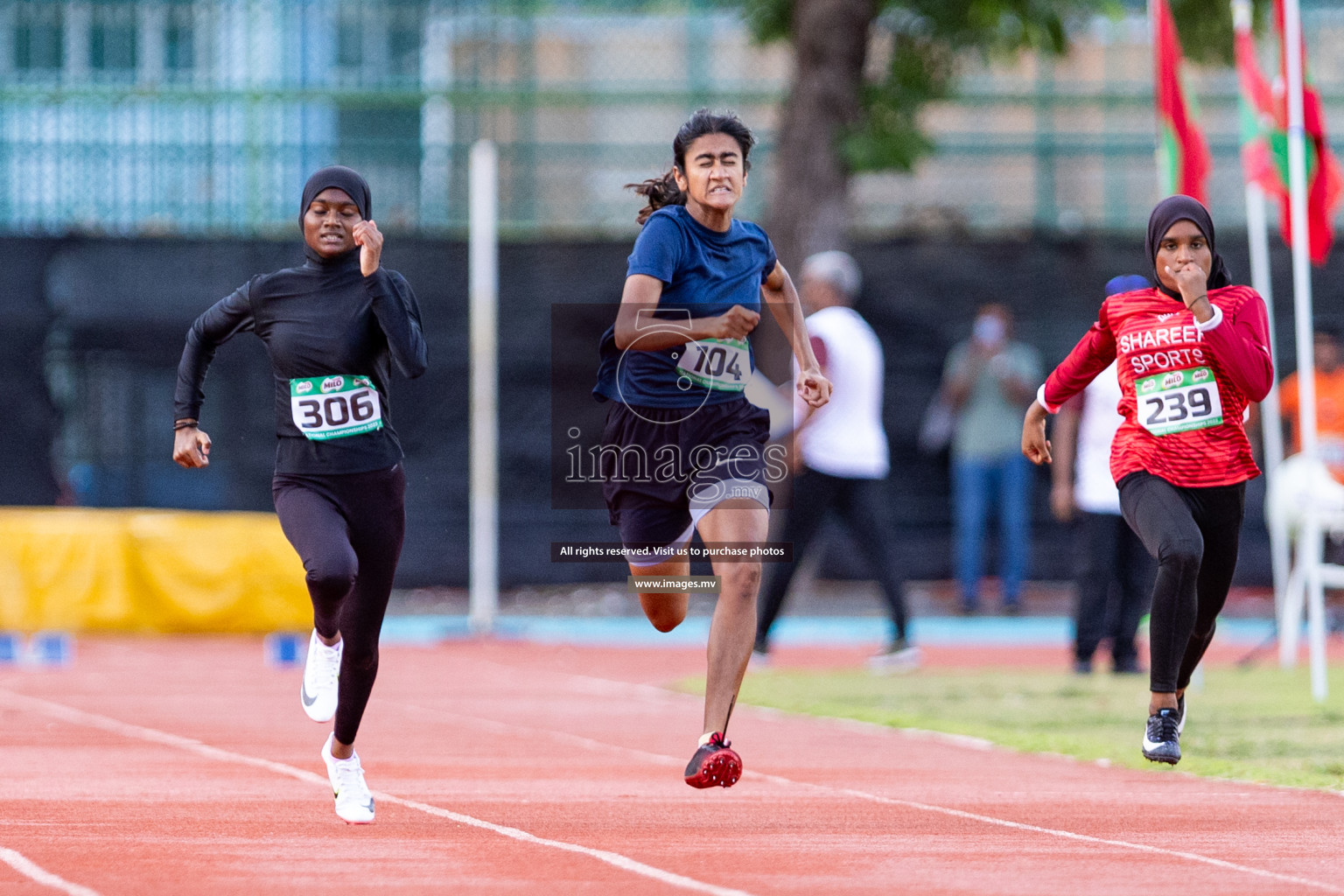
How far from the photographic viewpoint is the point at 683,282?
6590 millimetres

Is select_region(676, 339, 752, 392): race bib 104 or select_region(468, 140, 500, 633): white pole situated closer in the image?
select_region(676, 339, 752, 392): race bib 104

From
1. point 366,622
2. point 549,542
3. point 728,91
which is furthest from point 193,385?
point 728,91

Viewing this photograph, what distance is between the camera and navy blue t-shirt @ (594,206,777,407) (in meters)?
6.52

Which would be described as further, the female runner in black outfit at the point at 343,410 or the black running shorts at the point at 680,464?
the black running shorts at the point at 680,464

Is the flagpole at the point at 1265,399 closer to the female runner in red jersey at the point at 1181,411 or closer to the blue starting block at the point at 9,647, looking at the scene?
the female runner in red jersey at the point at 1181,411

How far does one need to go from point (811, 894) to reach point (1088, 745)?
3.99 m

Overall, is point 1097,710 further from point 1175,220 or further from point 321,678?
point 321,678

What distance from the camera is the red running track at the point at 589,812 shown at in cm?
539

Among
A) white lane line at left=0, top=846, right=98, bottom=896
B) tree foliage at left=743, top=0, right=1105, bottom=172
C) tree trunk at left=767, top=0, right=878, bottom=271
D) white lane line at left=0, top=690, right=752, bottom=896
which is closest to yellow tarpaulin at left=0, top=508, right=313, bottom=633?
white lane line at left=0, top=690, right=752, bottom=896

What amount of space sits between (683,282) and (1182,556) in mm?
1985

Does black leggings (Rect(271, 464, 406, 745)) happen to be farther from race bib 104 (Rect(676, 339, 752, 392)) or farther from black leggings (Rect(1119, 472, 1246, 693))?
black leggings (Rect(1119, 472, 1246, 693))

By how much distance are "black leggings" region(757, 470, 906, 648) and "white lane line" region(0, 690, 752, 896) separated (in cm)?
387

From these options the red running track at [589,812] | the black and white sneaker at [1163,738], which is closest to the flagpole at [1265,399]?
the red running track at [589,812]

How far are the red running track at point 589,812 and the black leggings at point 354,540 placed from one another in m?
0.46
